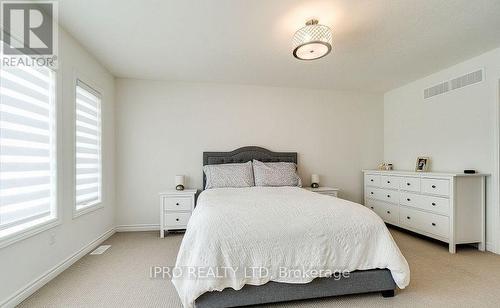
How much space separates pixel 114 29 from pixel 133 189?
7.64 ft

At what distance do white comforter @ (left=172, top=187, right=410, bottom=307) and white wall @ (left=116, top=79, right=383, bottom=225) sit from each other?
2.10 m

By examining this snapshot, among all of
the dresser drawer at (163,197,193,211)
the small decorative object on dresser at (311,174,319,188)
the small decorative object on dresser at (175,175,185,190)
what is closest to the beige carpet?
the dresser drawer at (163,197,193,211)

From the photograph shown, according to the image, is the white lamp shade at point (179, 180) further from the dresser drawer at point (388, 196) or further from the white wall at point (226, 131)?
the dresser drawer at point (388, 196)

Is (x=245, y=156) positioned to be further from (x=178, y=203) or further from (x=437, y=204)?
(x=437, y=204)

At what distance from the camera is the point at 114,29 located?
2305 millimetres

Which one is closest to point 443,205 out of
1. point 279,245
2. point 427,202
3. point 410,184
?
point 427,202

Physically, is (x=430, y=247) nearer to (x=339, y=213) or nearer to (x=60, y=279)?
(x=339, y=213)

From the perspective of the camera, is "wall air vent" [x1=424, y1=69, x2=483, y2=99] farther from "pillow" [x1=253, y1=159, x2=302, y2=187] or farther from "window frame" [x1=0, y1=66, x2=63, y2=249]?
"window frame" [x1=0, y1=66, x2=63, y2=249]

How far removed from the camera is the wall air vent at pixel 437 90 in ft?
10.8

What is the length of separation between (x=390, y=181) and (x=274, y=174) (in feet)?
6.13

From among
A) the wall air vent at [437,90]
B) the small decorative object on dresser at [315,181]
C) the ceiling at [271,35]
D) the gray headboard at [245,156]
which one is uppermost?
the ceiling at [271,35]

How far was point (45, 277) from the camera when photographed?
204 cm

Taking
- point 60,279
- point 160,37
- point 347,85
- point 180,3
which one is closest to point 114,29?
point 160,37

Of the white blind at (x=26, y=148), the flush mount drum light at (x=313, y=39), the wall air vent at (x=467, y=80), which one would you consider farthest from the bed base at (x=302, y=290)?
the wall air vent at (x=467, y=80)
